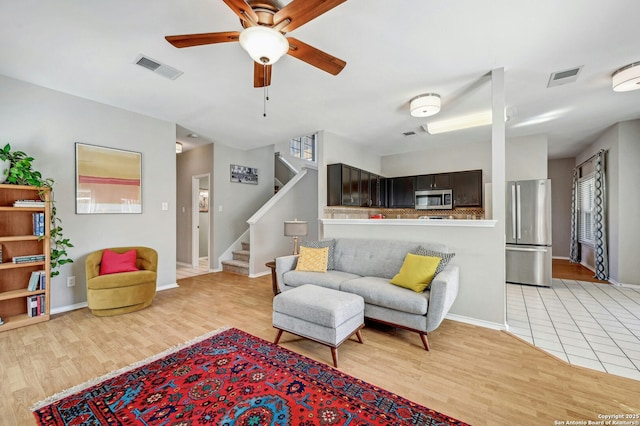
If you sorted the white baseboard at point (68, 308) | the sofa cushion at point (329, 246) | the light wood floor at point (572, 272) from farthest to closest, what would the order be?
Answer: 1. the light wood floor at point (572, 272)
2. the sofa cushion at point (329, 246)
3. the white baseboard at point (68, 308)

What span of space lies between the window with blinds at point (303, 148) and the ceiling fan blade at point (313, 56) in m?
5.43

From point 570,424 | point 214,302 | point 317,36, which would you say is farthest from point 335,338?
point 317,36

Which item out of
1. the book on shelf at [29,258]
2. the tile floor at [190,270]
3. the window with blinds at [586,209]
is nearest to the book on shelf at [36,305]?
the book on shelf at [29,258]

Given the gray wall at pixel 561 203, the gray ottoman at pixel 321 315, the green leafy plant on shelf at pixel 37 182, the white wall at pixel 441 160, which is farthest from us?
the gray wall at pixel 561 203

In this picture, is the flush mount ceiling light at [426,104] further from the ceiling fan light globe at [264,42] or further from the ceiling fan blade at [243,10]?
the ceiling fan blade at [243,10]

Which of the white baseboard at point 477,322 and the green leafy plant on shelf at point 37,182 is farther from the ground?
the green leafy plant on shelf at point 37,182

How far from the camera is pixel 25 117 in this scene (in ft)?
10.1

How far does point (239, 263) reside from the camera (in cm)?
552

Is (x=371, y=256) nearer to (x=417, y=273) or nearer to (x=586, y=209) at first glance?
(x=417, y=273)

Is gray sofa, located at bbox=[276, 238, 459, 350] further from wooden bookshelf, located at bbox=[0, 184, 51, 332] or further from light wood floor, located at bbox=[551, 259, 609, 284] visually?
light wood floor, located at bbox=[551, 259, 609, 284]

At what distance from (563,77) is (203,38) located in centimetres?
365

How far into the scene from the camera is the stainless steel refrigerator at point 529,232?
14.7 feet

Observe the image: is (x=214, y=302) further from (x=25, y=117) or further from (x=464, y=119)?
(x=464, y=119)

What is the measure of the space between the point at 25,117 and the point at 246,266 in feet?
12.0
